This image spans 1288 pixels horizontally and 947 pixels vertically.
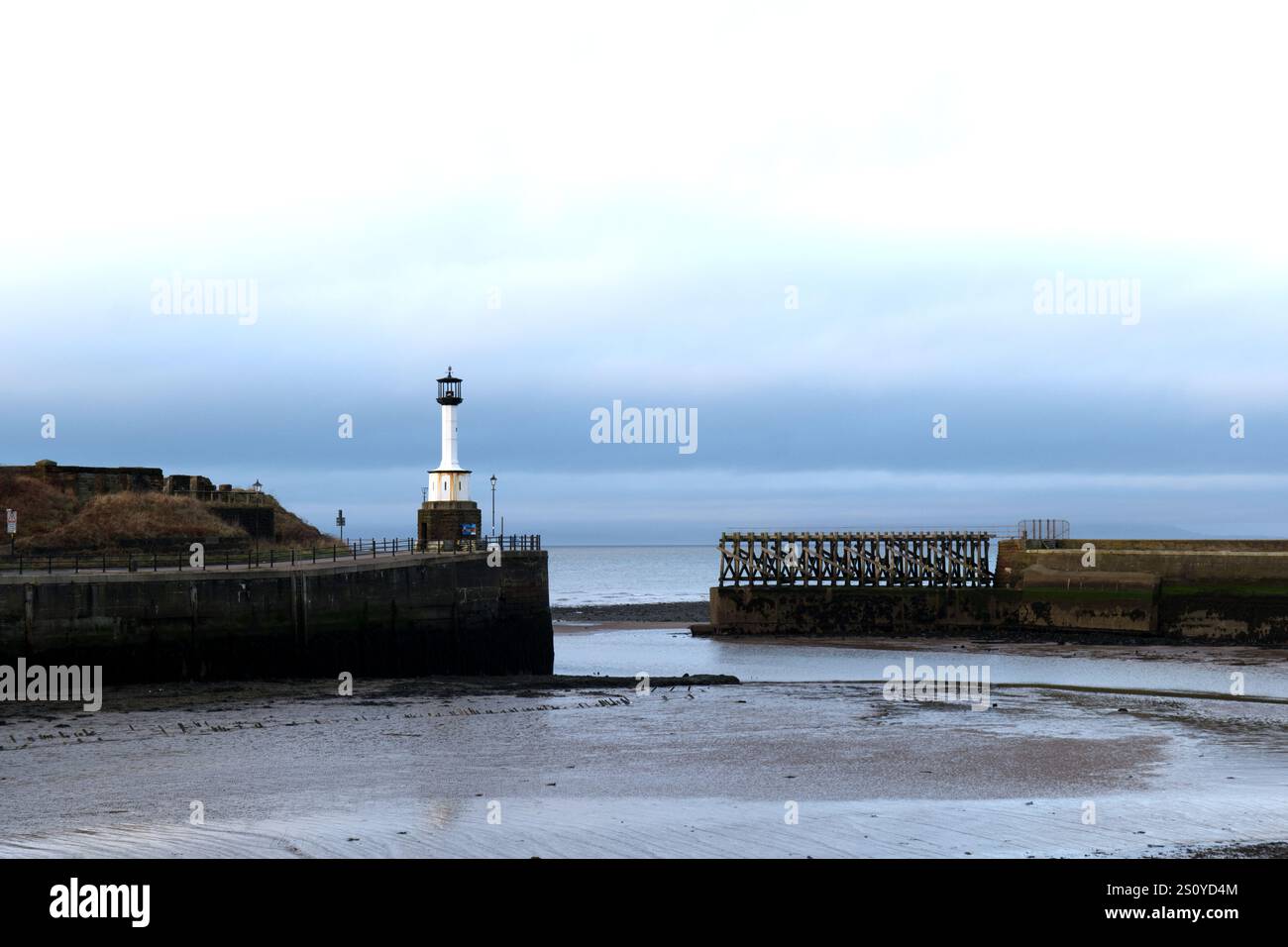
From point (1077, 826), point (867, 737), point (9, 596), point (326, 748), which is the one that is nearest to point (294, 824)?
point (326, 748)

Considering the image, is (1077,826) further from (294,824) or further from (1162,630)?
(1162,630)

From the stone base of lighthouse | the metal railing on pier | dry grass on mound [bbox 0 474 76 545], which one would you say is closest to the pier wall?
the metal railing on pier

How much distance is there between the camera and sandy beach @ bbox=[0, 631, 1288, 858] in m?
15.9

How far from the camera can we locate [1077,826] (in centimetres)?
1655

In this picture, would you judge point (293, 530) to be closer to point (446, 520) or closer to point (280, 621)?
point (446, 520)

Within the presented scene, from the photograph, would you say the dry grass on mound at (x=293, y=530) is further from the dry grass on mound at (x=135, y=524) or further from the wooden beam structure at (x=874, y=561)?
the wooden beam structure at (x=874, y=561)

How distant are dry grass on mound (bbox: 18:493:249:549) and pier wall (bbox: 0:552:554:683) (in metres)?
13.2

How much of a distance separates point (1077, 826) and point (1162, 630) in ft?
119

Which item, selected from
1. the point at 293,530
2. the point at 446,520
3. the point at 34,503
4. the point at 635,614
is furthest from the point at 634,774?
the point at 635,614

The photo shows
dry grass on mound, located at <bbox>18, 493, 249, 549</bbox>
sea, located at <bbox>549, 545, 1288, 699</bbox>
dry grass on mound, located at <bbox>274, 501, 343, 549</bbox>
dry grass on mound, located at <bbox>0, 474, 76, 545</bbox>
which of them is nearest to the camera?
sea, located at <bbox>549, 545, 1288, 699</bbox>

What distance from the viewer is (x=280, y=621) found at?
35.2 meters

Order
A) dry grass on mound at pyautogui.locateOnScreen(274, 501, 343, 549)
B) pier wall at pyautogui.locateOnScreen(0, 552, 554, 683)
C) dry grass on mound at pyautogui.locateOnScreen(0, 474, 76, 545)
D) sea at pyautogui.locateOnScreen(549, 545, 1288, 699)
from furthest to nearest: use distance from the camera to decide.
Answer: dry grass on mound at pyautogui.locateOnScreen(274, 501, 343, 549) → dry grass on mound at pyautogui.locateOnScreen(0, 474, 76, 545) → sea at pyautogui.locateOnScreen(549, 545, 1288, 699) → pier wall at pyautogui.locateOnScreen(0, 552, 554, 683)

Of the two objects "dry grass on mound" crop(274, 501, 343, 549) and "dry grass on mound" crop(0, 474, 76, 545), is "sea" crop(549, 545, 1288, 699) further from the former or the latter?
"dry grass on mound" crop(0, 474, 76, 545)

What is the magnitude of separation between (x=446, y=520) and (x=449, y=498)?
3.13 feet
